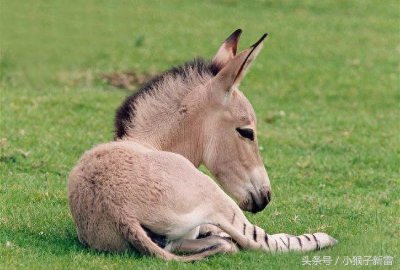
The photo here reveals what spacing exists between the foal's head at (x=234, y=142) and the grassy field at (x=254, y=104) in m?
0.71

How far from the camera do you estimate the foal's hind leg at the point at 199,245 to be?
836 cm

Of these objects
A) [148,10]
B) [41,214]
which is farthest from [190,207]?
[148,10]

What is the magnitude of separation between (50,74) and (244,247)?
11.3m

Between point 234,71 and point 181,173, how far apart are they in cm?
131

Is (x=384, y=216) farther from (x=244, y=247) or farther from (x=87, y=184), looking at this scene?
(x=87, y=184)

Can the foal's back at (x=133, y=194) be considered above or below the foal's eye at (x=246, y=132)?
below

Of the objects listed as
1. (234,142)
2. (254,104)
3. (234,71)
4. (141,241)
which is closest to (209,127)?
(234,142)

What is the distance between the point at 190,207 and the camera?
320 inches

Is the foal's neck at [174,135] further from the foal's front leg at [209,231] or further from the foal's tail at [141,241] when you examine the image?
the foal's tail at [141,241]

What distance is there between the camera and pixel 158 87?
9.34 meters

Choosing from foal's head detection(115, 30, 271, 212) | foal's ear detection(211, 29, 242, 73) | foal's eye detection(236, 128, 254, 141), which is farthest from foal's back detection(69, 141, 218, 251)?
foal's ear detection(211, 29, 242, 73)

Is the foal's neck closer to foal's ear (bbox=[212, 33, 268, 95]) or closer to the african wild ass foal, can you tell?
the african wild ass foal

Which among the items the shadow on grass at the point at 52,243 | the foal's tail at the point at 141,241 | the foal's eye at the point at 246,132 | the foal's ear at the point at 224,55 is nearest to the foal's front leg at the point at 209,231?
the foal's tail at the point at 141,241

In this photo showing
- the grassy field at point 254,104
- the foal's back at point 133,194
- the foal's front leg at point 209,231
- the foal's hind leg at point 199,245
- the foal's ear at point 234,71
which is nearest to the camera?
the foal's back at point 133,194
